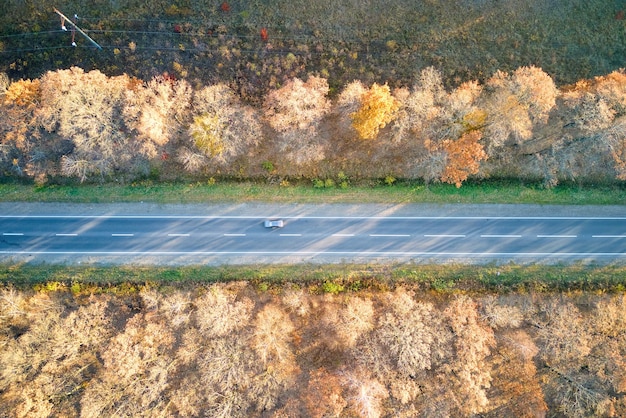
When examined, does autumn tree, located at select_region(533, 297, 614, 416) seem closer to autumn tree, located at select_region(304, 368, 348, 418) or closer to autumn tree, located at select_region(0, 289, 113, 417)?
autumn tree, located at select_region(304, 368, 348, 418)

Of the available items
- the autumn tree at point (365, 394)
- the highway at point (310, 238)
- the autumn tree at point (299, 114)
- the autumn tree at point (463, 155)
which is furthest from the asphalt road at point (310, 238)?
the autumn tree at point (365, 394)

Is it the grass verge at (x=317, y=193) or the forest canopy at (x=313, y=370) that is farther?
the grass verge at (x=317, y=193)

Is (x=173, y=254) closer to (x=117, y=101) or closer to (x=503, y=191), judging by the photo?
(x=117, y=101)

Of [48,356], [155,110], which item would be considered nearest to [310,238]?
[155,110]

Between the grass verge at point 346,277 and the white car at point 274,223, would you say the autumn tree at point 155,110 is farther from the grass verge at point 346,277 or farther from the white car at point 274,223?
the grass verge at point 346,277

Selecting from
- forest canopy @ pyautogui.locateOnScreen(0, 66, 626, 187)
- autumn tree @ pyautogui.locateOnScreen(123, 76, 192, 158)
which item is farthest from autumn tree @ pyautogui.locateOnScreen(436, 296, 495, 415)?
autumn tree @ pyautogui.locateOnScreen(123, 76, 192, 158)
